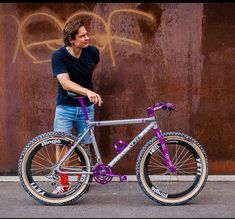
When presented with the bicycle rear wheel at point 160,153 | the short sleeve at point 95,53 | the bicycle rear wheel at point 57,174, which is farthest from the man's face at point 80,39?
the bicycle rear wheel at point 160,153

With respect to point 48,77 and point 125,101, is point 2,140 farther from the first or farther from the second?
point 125,101

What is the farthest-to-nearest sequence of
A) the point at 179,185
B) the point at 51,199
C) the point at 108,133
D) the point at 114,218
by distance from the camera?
1. the point at 108,133
2. the point at 179,185
3. the point at 51,199
4. the point at 114,218

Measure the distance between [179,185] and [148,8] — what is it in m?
2.14

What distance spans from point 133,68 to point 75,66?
100cm

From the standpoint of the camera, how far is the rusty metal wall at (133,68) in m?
6.20

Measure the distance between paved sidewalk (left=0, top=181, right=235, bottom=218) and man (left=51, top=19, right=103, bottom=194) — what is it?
0.34 m

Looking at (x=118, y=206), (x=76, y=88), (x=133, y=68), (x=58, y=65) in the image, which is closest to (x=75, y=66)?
(x=58, y=65)

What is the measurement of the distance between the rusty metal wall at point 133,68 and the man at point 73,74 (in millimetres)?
598

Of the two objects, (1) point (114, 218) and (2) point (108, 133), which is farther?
(2) point (108, 133)

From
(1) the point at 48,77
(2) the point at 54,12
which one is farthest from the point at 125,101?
(2) the point at 54,12

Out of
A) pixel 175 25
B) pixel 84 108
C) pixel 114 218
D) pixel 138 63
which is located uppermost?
pixel 175 25

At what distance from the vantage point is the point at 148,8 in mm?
6184

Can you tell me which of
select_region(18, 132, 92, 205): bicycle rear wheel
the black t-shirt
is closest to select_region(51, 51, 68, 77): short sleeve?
the black t-shirt

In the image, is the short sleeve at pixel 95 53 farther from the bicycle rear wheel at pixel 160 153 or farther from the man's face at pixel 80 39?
the bicycle rear wheel at pixel 160 153
